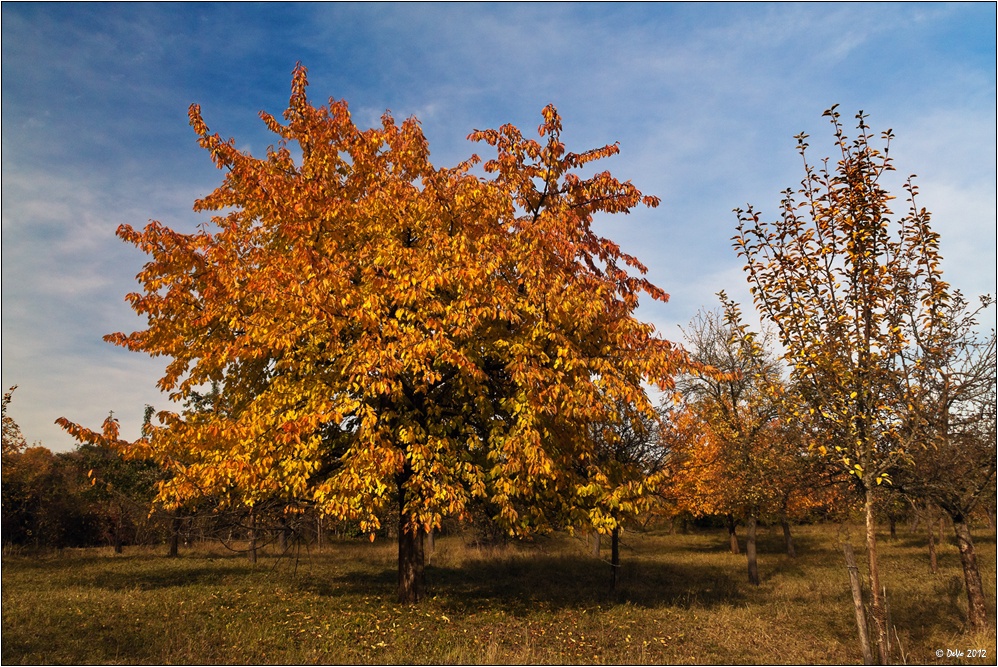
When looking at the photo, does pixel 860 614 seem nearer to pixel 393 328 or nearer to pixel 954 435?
pixel 954 435

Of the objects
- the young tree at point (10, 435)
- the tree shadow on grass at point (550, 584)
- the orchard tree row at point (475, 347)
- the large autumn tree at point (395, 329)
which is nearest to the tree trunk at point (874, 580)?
the orchard tree row at point (475, 347)

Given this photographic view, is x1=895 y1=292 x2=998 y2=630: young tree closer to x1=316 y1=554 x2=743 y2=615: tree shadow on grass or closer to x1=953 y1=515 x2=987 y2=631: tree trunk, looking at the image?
x1=953 y1=515 x2=987 y2=631: tree trunk

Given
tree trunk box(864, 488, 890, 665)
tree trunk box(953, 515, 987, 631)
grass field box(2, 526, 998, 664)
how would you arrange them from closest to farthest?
tree trunk box(864, 488, 890, 665) → grass field box(2, 526, 998, 664) → tree trunk box(953, 515, 987, 631)

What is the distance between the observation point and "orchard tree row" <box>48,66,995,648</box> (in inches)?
356

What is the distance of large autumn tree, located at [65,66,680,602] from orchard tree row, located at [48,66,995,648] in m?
0.05

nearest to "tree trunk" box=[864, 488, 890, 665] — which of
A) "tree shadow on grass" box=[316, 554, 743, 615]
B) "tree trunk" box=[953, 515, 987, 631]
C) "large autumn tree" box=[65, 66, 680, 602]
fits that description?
"large autumn tree" box=[65, 66, 680, 602]

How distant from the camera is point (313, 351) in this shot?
1182cm

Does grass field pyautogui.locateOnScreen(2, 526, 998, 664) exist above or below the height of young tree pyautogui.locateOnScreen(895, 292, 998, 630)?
below

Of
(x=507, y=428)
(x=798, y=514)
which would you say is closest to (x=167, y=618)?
(x=507, y=428)

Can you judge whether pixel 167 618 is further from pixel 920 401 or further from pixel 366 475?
pixel 920 401

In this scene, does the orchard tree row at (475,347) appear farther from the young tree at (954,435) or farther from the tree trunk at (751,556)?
the tree trunk at (751,556)

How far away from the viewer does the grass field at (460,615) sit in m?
9.99

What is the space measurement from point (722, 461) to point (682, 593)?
5.84 meters

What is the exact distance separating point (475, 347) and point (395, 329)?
188 centimetres
